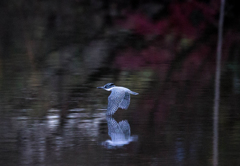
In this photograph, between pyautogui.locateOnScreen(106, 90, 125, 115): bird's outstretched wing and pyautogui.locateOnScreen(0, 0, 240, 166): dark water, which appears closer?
pyautogui.locateOnScreen(0, 0, 240, 166): dark water

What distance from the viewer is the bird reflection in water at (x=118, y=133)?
6402 mm

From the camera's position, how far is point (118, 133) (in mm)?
6770

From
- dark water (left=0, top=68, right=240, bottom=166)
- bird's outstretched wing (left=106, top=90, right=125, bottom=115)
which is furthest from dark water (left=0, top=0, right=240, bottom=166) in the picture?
bird's outstretched wing (left=106, top=90, right=125, bottom=115)

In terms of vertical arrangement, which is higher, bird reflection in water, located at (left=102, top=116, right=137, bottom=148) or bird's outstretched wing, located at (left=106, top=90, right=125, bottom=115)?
bird's outstretched wing, located at (left=106, top=90, right=125, bottom=115)

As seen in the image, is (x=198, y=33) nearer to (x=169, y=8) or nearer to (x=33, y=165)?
(x=169, y=8)

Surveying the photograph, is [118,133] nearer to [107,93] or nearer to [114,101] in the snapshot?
[114,101]

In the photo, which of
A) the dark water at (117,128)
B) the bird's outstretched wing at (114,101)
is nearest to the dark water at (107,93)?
the dark water at (117,128)

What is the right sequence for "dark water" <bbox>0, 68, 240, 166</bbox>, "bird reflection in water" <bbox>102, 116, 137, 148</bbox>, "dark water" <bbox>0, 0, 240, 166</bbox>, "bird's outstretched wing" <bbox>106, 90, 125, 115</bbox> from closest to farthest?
1. "dark water" <bbox>0, 68, 240, 166</bbox>
2. "dark water" <bbox>0, 0, 240, 166</bbox>
3. "bird reflection in water" <bbox>102, 116, 137, 148</bbox>
4. "bird's outstretched wing" <bbox>106, 90, 125, 115</bbox>

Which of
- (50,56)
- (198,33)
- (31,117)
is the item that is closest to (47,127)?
(31,117)

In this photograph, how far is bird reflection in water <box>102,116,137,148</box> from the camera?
6402 mm

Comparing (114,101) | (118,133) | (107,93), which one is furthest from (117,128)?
(107,93)

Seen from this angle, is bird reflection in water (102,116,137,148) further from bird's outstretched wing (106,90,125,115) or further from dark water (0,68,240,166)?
bird's outstretched wing (106,90,125,115)

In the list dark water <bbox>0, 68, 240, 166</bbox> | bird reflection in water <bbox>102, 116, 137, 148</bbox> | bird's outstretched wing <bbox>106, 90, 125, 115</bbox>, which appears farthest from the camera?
bird's outstretched wing <bbox>106, 90, 125, 115</bbox>

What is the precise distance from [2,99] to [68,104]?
3.72 feet
